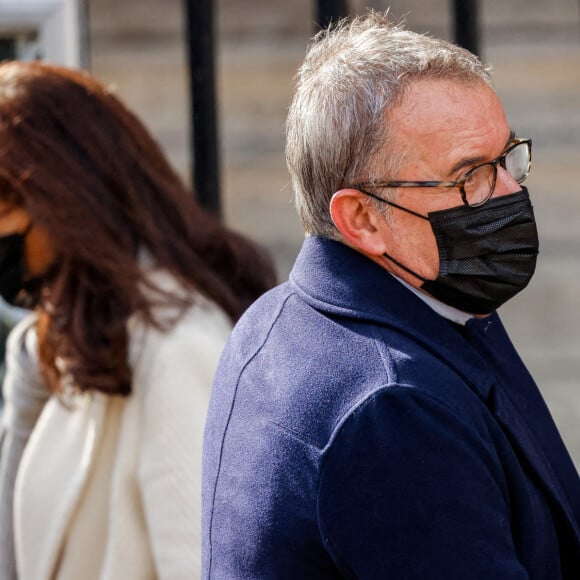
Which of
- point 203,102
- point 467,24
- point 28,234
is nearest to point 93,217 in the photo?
point 28,234

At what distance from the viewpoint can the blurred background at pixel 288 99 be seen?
4.05m

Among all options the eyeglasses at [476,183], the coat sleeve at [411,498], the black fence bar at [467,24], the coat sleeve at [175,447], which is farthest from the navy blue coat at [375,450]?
the black fence bar at [467,24]

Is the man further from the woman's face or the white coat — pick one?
the woman's face

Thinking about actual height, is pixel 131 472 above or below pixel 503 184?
below

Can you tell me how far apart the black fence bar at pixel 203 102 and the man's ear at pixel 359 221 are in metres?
2.24

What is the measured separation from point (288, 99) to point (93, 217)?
2025mm

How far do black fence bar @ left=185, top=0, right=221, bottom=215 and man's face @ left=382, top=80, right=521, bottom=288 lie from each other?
2274 mm

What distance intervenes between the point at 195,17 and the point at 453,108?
7.71 feet

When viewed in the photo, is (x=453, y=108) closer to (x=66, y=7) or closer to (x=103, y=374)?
(x=103, y=374)

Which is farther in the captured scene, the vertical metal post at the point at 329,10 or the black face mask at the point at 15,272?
the vertical metal post at the point at 329,10

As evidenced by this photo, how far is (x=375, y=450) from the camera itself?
1.21 metres

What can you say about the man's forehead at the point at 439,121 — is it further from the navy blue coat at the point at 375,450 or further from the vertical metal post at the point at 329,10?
the vertical metal post at the point at 329,10

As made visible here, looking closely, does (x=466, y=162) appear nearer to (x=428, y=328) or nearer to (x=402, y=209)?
(x=402, y=209)

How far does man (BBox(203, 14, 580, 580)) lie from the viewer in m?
1.21
